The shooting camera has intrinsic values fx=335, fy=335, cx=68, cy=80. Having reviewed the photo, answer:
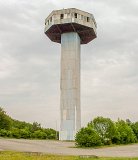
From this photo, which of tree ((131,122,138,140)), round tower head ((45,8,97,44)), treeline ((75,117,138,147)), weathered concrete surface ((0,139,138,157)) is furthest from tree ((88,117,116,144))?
round tower head ((45,8,97,44))

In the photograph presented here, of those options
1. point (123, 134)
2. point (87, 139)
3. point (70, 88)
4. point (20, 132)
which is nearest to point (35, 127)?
point (20, 132)

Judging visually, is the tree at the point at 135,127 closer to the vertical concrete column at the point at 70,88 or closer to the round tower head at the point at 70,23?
the vertical concrete column at the point at 70,88

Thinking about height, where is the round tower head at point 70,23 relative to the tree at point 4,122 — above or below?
above

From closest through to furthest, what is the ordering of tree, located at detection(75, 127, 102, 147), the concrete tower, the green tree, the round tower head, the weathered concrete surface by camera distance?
the weathered concrete surface → tree, located at detection(75, 127, 102, 147) → the green tree → the concrete tower → the round tower head

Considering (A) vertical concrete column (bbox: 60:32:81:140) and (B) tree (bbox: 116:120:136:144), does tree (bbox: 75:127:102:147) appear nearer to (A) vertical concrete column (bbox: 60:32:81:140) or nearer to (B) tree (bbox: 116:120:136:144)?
(B) tree (bbox: 116:120:136:144)

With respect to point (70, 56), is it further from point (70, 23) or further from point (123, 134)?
point (123, 134)

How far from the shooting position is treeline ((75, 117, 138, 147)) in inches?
975

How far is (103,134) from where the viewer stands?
2906 centimetres

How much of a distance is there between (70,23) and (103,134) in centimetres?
1730

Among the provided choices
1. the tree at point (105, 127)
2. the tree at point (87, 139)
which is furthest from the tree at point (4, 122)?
the tree at point (87, 139)

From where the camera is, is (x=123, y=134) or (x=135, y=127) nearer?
(x=123, y=134)

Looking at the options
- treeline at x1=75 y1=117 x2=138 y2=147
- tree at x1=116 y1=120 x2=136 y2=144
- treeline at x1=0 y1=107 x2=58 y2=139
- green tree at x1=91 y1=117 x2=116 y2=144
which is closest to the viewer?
treeline at x1=75 y1=117 x2=138 y2=147

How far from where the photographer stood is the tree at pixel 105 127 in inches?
1154

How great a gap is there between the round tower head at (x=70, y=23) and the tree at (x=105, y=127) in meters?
15.7
